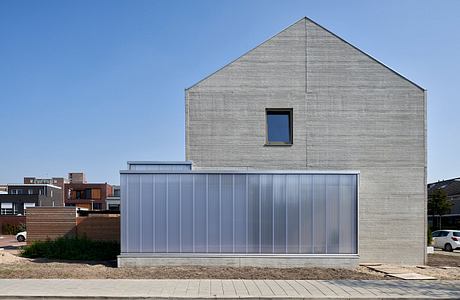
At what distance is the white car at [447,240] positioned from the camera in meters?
29.1

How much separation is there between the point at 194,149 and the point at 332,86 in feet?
20.2

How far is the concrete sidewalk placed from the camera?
33.7ft

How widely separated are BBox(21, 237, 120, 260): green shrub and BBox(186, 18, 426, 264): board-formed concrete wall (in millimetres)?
5317

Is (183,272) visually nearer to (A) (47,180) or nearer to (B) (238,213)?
(B) (238,213)

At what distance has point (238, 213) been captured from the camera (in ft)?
50.5

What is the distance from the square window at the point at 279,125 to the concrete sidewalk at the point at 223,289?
6805mm

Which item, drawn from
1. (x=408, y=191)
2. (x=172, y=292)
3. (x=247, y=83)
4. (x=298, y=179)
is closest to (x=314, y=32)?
(x=247, y=83)

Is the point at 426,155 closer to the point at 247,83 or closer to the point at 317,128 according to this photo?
the point at 317,128

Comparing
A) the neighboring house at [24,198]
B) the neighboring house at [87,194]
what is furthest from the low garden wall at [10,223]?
the neighboring house at [87,194]

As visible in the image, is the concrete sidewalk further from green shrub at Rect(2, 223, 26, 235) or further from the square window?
green shrub at Rect(2, 223, 26, 235)

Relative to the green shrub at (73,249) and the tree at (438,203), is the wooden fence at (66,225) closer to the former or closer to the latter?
the green shrub at (73,249)

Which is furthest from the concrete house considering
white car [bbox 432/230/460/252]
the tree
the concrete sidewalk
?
the tree

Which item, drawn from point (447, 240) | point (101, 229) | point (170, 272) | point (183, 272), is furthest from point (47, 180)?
point (183, 272)

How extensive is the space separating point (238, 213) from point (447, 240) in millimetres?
20709
